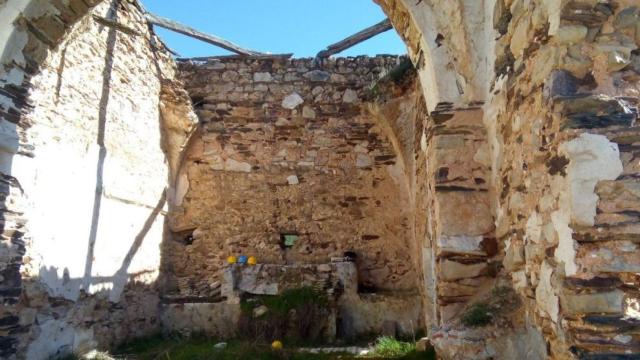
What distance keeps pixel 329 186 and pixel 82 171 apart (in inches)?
121

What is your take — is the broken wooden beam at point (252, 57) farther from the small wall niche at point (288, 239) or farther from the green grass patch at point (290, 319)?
the green grass patch at point (290, 319)

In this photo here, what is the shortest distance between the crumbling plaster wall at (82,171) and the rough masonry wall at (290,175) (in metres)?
0.48

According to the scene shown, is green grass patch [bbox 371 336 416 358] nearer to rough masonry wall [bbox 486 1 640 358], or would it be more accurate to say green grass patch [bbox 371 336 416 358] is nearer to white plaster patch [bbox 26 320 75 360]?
rough masonry wall [bbox 486 1 640 358]

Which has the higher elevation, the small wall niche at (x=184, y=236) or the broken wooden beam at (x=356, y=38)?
the broken wooden beam at (x=356, y=38)

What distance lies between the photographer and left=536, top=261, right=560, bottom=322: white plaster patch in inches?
74.0

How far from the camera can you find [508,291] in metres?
2.47

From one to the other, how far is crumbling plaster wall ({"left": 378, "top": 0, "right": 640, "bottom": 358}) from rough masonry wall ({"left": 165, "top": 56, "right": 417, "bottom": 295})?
3.74m

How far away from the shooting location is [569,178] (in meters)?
1.78

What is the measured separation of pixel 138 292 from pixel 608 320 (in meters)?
4.94

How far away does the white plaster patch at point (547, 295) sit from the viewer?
1.88 meters

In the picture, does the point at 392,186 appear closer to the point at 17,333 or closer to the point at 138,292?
the point at 138,292

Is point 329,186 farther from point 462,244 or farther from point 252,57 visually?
point 462,244

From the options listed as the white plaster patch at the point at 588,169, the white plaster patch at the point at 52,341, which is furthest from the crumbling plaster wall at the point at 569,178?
the white plaster patch at the point at 52,341

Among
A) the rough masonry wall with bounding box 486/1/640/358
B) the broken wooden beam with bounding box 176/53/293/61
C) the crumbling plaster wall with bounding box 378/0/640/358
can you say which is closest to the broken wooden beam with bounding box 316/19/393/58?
the broken wooden beam with bounding box 176/53/293/61
